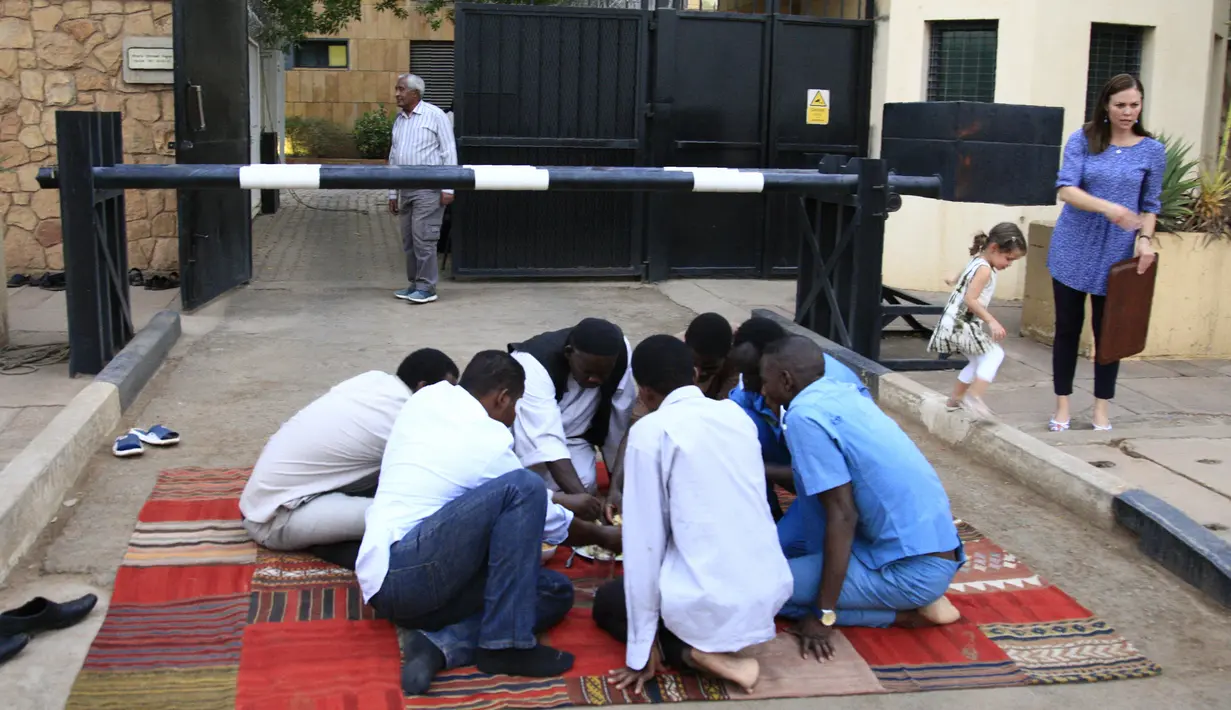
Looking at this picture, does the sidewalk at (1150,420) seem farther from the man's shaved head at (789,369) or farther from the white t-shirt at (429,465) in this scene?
the white t-shirt at (429,465)

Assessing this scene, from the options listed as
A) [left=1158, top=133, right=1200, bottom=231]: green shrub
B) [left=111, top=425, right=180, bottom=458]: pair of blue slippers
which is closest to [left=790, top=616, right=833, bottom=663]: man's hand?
[left=111, top=425, right=180, bottom=458]: pair of blue slippers

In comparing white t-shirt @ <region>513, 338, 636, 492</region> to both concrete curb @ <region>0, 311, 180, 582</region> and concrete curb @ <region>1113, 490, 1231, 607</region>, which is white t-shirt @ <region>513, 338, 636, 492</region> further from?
concrete curb @ <region>1113, 490, 1231, 607</region>

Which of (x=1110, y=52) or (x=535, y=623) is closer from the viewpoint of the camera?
(x=535, y=623)

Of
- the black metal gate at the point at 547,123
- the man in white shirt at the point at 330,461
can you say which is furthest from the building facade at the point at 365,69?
the man in white shirt at the point at 330,461

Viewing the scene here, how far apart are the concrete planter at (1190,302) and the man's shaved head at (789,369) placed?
501 cm

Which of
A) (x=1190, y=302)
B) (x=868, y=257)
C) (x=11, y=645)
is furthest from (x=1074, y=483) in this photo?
(x=11, y=645)

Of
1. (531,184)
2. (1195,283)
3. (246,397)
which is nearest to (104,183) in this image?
(246,397)

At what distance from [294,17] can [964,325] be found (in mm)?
10109

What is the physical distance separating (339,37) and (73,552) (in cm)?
2097

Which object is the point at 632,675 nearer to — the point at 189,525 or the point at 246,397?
the point at 189,525

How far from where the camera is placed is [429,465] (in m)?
4.07

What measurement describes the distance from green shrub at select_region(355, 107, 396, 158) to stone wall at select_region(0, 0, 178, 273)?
40.8ft

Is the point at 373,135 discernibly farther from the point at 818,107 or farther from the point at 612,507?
the point at 612,507

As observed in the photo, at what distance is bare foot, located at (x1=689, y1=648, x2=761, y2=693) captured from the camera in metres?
3.84
